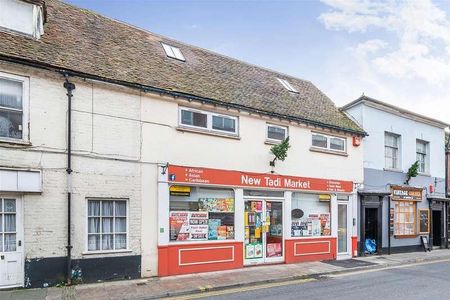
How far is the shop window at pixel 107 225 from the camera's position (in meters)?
9.84

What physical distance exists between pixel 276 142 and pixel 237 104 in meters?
2.27

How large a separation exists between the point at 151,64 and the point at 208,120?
2782mm

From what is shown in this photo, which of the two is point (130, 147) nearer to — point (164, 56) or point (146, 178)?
point (146, 178)

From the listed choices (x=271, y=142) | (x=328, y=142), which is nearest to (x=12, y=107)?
(x=271, y=142)

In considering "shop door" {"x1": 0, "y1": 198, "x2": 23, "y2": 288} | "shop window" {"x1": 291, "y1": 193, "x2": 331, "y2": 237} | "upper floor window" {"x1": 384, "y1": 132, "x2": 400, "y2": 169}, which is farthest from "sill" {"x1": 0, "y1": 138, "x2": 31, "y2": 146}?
"upper floor window" {"x1": 384, "y1": 132, "x2": 400, "y2": 169}

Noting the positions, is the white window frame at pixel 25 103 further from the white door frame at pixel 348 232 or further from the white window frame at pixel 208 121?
the white door frame at pixel 348 232

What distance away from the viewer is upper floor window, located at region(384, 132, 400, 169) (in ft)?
58.7

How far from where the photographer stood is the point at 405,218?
1800 centimetres

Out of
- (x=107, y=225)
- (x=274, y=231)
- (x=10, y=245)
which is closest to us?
(x=10, y=245)

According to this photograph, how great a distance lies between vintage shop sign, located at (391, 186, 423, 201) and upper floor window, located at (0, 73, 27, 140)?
16.0 m

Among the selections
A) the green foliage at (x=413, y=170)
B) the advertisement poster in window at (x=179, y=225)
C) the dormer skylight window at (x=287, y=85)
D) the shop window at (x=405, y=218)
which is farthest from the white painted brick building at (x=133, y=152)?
the green foliage at (x=413, y=170)

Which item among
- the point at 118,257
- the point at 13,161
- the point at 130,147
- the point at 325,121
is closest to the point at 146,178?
the point at 130,147

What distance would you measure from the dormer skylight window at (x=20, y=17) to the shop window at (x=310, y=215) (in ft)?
34.1

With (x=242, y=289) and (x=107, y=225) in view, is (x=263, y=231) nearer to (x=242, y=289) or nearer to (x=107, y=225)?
(x=242, y=289)
